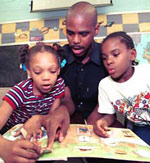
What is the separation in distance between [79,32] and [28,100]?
16.3 inches

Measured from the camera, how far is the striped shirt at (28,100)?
0.83 meters

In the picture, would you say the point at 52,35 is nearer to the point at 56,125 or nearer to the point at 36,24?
the point at 36,24

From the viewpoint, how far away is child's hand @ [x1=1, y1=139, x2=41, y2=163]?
0.48 m

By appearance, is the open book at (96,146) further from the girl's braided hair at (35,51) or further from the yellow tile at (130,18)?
the yellow tile at (130,18)

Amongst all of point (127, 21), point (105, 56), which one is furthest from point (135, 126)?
point (127, 21)

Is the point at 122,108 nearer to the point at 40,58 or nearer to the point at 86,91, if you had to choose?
the point at 86,91

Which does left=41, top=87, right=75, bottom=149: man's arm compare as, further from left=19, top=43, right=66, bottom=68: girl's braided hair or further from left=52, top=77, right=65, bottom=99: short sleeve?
left=19, top=43, right=66, bottom=68: girl's braided hair

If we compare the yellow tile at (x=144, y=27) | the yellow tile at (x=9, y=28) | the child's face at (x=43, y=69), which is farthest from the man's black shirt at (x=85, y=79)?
the yellow tile at (x=9, y=28)

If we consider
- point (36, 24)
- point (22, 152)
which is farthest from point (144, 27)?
point (22, 152)

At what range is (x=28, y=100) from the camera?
87 centimetres

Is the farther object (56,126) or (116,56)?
(116,56)

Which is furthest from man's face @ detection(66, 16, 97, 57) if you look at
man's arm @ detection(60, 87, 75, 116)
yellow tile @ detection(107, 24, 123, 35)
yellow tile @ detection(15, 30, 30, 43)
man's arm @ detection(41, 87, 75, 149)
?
yellow tile @ detection(15, 30, 30, 43)

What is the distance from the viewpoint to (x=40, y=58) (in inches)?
32.4

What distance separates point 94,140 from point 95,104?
0.53m
